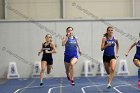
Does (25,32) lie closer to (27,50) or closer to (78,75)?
(27,50)

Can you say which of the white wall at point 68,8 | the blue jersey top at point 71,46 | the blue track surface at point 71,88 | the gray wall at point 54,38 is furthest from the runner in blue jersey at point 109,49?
the white wall at point 68,8

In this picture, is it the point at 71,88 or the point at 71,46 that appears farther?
the point at 71,88

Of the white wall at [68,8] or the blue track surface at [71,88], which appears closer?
the blue track surface at [71,88]

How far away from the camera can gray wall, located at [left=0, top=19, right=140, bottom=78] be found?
22.5 m

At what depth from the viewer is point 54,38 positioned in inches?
888

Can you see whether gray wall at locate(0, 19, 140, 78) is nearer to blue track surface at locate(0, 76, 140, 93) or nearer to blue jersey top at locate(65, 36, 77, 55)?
blue track surface at locate(0, 76, 140, 93)

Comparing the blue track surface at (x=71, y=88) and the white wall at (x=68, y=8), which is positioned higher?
the white wall at (x=68, y=8)

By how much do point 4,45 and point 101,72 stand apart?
19.8 ft

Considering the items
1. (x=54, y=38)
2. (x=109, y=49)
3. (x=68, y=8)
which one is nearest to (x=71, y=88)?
(x=109, y=49)

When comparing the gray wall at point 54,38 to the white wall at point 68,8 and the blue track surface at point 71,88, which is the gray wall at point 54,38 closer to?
the white wall at point 68,8

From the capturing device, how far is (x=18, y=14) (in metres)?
22.8

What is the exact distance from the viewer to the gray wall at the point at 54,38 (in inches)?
886

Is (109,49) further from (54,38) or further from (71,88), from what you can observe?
(54,38)

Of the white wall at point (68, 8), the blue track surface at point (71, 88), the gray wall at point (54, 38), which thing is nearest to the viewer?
the blue track surface at point (71, 88)
